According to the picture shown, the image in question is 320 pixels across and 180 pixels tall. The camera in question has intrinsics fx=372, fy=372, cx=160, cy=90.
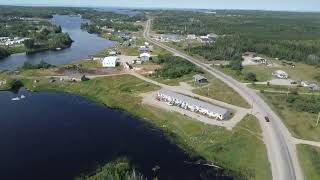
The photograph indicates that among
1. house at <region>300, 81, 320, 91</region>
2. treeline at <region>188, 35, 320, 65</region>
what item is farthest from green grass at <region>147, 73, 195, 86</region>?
treeline at <region>188, 35, 320, 65</region>

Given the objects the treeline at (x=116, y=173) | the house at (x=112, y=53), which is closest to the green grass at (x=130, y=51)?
the house at (x=112, y=53)

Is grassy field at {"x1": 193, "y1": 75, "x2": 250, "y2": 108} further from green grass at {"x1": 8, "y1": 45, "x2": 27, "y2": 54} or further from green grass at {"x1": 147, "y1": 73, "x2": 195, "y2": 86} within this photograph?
green grass at {"x1": 8, "y1": 45, "x2": 27, "y2": 54}

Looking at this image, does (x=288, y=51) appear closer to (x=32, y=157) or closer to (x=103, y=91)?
(x=103, y=91)

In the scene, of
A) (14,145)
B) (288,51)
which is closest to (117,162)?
(14,145)

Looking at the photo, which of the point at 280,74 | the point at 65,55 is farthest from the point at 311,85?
the point at 65,55

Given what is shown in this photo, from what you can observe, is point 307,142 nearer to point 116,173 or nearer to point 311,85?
point 116,173

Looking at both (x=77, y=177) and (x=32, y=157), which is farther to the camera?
(x=32, y=157)

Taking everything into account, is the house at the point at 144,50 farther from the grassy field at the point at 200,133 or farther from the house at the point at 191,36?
the grassy field at the point at 200,133
